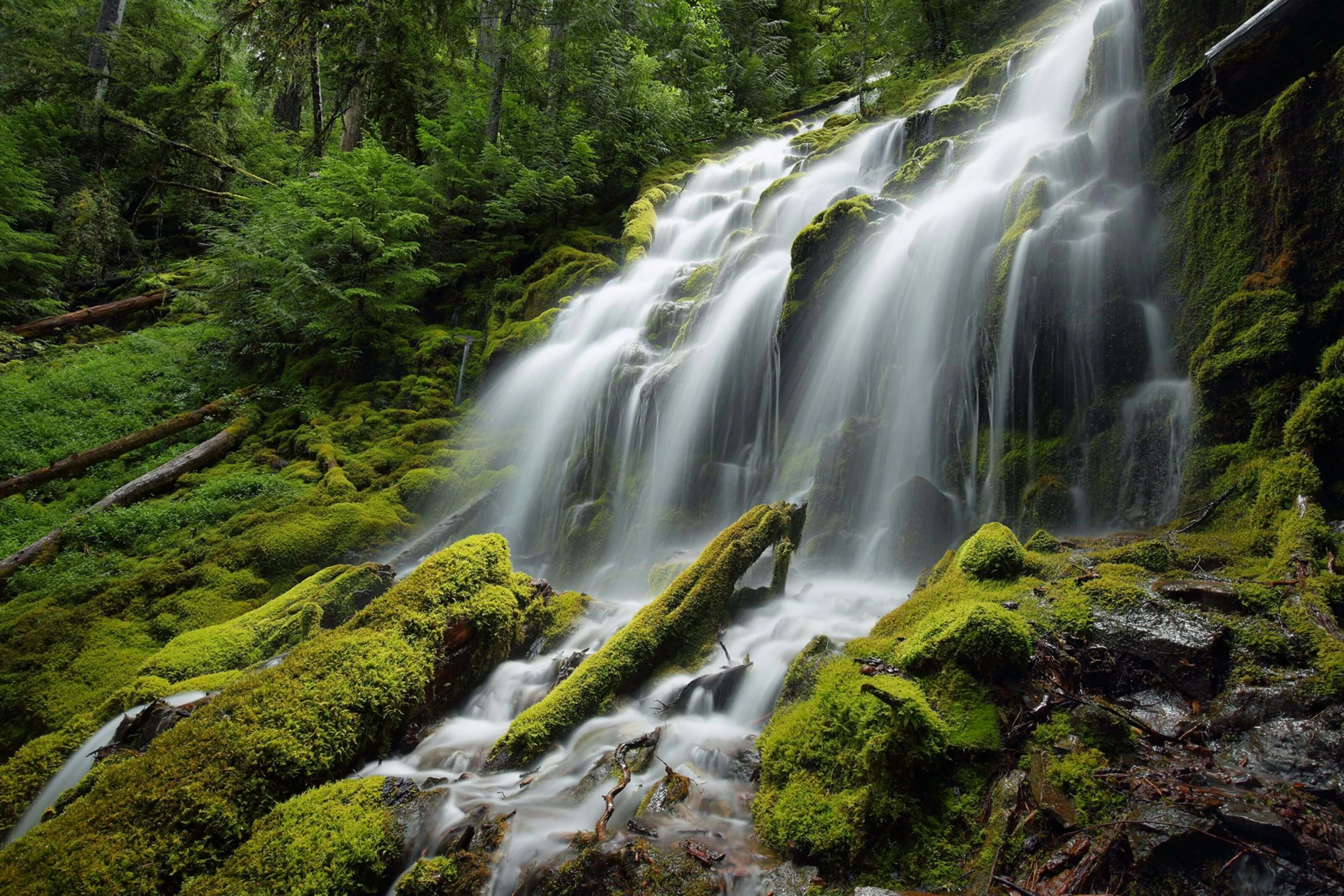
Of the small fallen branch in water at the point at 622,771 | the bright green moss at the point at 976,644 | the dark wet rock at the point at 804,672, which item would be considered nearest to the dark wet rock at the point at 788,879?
the small fallen branch in water at the point at 622,771

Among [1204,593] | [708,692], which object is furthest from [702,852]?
[1204,593]

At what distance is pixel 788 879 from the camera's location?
2459mm

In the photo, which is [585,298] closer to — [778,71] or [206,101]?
[206,101]

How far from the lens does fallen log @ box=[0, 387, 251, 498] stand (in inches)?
344

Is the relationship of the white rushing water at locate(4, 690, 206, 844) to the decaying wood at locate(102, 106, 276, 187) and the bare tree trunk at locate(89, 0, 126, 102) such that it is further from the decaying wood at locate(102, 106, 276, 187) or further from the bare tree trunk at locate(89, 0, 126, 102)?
the bare tree trunk at locate(89, 0, 126, 102)

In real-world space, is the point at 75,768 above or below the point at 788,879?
below

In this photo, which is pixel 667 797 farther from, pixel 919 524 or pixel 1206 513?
pixel 1206 513

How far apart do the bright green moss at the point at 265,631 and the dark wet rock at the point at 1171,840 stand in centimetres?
528

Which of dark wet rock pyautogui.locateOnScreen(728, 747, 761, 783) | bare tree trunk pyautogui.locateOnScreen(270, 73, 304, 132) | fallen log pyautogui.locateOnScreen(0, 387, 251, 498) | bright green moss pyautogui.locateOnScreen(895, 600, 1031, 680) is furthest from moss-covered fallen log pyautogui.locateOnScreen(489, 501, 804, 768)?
bare tree trunk pyautogui.locateOnScreen(270, 73, 304, 132)

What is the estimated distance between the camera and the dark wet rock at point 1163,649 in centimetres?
270

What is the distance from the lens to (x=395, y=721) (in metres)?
3.78

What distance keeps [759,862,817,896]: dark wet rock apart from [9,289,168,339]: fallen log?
1907 cm

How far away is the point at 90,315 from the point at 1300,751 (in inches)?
835

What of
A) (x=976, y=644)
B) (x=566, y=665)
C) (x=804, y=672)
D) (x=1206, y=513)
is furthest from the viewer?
(x=566, y=665)
